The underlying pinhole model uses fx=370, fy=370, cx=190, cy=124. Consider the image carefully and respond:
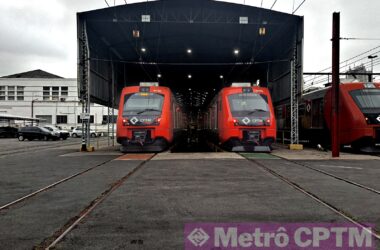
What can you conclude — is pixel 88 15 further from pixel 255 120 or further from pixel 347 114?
pixel 347 114

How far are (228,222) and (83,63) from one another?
55.4 ft

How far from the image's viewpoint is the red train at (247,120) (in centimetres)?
1677

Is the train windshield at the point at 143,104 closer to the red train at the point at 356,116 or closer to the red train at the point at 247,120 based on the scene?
the red train at the point at 247,120

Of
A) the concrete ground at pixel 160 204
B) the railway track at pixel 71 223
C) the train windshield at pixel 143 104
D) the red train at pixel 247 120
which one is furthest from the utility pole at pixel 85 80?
the railway track at pixel 71 223

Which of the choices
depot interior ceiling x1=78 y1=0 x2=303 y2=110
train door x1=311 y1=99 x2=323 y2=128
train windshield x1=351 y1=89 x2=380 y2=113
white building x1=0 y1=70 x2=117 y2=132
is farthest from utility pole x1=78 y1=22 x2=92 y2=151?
white building x1=0 y1=70 x2=117 y2=132

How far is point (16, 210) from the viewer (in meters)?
5.57

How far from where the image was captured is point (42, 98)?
64750 mm

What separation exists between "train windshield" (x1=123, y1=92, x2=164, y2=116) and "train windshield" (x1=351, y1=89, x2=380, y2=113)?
29.7 ft

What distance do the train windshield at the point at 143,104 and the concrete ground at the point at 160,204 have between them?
800 cm

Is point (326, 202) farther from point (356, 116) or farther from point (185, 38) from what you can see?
point (185, 38)

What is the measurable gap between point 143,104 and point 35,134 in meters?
24.6

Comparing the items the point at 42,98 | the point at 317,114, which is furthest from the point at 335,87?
the point at 42,98

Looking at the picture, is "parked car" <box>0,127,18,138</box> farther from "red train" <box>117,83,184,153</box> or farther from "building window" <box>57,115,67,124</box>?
"red train" <box>117,83,184,153</box>

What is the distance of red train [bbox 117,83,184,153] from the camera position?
1703 cm
